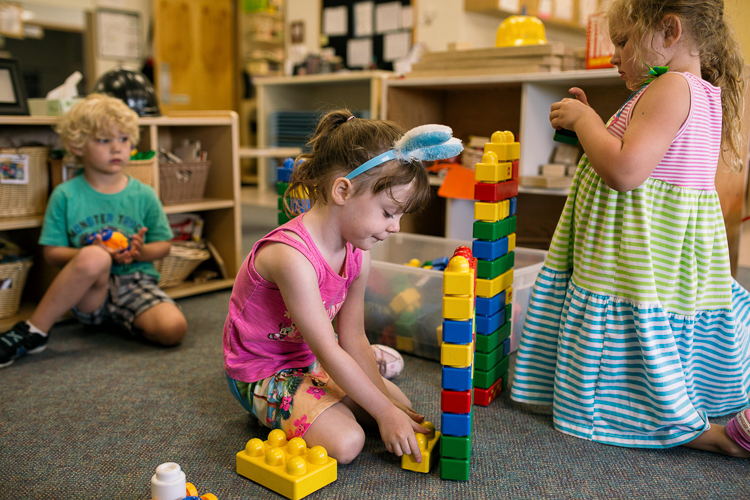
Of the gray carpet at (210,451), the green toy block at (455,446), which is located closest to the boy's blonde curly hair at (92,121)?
the gray carpet at (210,451)

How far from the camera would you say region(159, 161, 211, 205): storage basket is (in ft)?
6.79

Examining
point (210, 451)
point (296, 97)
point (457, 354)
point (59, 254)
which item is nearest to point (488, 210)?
point (457, 354)

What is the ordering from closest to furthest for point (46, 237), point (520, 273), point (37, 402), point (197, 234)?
point (37, 402), point (520, 273), point (46, 237), point (197, 234)

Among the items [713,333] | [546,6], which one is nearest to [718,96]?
[713,333]

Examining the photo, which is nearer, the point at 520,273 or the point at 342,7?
the point at 520,273

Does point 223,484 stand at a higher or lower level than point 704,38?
lower

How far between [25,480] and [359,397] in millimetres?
566

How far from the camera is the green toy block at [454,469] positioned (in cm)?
99

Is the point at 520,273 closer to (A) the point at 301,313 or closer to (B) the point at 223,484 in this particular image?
(A) the point at 301,313

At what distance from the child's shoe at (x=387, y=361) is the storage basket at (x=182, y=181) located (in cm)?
106

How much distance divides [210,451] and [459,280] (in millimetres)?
563

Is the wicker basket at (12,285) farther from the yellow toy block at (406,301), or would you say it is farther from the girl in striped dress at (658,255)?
the girl in striped dress at (658,255)

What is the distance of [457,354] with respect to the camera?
935 millimetres

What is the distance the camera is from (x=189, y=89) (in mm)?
5180
